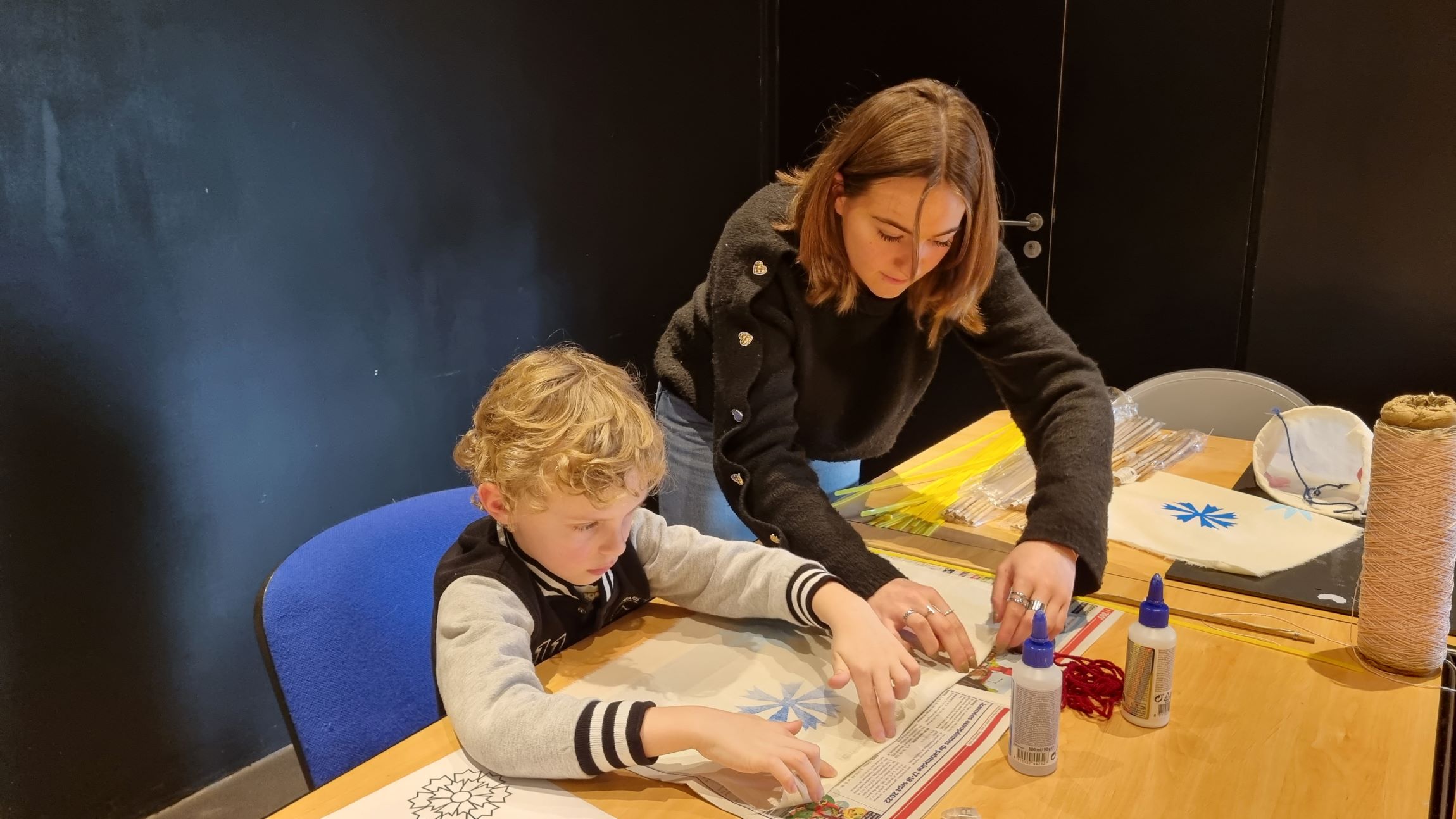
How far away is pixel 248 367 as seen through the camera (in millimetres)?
2053

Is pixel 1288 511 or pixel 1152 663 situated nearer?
pixel 1152 663

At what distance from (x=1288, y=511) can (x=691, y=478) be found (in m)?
0.92

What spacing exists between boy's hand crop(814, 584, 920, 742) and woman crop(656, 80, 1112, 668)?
0.24 feet

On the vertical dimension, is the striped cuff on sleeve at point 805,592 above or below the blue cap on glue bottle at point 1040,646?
below

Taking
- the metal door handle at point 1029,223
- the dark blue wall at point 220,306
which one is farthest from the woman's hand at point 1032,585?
the metal door handle at point 1029,223

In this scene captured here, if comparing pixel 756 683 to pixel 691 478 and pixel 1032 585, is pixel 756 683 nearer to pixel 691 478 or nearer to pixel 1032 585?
pixel 1032 585

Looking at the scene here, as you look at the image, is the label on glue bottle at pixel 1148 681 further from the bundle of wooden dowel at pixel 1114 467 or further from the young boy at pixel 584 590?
the bundle of wooden dowel at pixel 1114 467

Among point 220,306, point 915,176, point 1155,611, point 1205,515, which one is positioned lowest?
point 1205,515

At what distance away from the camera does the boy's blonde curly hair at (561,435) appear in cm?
100

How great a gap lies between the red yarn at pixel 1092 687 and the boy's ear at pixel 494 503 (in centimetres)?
60

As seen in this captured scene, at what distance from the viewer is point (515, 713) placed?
879 millimetres

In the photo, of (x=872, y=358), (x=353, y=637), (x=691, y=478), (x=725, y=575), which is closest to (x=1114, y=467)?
(x=872, y=358)

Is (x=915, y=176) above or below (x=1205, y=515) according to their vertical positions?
above

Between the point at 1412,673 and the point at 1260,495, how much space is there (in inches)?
22.5
